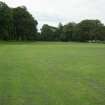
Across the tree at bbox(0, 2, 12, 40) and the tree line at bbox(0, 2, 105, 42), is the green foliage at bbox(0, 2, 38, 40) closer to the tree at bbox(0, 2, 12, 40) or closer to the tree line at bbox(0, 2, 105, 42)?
the tree line at bbox(0, 2, 105, 42)

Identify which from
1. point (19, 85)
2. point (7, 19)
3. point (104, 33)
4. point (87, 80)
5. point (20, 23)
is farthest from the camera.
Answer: point (104, 33)

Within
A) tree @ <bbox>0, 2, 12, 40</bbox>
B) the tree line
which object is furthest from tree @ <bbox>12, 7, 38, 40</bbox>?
tree @ <bbox>0, 2, 12, 40</bbox>

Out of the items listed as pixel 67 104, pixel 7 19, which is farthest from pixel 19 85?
pixel 7 19

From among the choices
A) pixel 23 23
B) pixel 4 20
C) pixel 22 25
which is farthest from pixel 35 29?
pixel 4 20

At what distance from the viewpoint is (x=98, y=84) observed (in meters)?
9.88

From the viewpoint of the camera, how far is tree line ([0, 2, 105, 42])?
249ft

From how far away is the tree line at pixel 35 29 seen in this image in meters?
75.8

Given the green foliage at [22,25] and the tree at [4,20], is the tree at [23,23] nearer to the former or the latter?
the green foliage at [22,25]

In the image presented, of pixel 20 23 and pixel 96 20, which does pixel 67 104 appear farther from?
pixel 96 20

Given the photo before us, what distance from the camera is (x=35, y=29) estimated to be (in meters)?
89.4

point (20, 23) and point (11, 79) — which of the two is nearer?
point (11, 79)

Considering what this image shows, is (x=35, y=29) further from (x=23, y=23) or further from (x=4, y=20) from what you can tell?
(x=4, y=20)

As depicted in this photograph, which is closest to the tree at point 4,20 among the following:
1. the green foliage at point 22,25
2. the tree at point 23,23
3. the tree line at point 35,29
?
the tree line at point 35,29

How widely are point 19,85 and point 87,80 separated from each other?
2683 mm
